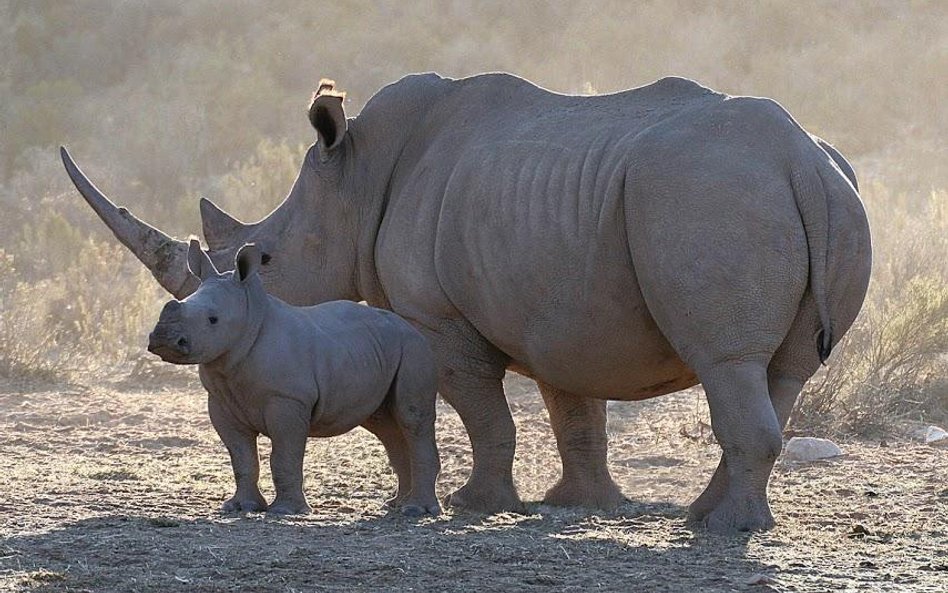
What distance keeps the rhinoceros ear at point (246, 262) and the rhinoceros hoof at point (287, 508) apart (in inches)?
34.4

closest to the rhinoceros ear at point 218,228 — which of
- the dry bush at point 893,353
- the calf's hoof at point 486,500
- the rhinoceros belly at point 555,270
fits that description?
the rhinoceros belly at point 555,270

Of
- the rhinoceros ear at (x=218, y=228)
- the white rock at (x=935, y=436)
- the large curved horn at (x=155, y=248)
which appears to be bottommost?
the white rock at (x=935, y=436)

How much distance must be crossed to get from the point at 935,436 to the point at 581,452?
261 centimetres

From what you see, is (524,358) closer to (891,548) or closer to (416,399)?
(416,399)

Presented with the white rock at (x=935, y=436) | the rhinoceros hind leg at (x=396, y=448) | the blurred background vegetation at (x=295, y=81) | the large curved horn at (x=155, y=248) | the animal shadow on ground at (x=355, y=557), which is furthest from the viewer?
the blurred background vegetation at (x=295, y=81)

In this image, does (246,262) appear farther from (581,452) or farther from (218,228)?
(581,452)

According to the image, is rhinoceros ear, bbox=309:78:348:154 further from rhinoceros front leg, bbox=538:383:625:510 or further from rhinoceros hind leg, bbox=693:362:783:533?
rhinoceros hind leg, bbox=693:362:783:533

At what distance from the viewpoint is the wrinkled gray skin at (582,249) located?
6.21 meters

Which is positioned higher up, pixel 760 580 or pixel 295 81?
pixel 295 81

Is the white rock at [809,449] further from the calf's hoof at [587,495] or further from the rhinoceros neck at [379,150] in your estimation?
the rhinoceros neck at [379,150]

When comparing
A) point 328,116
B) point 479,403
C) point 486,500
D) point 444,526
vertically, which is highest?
point 328,116

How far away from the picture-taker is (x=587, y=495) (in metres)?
7.79

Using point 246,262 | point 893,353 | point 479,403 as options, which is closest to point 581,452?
point 479,403

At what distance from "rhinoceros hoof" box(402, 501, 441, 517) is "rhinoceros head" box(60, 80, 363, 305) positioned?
1.58 meters
